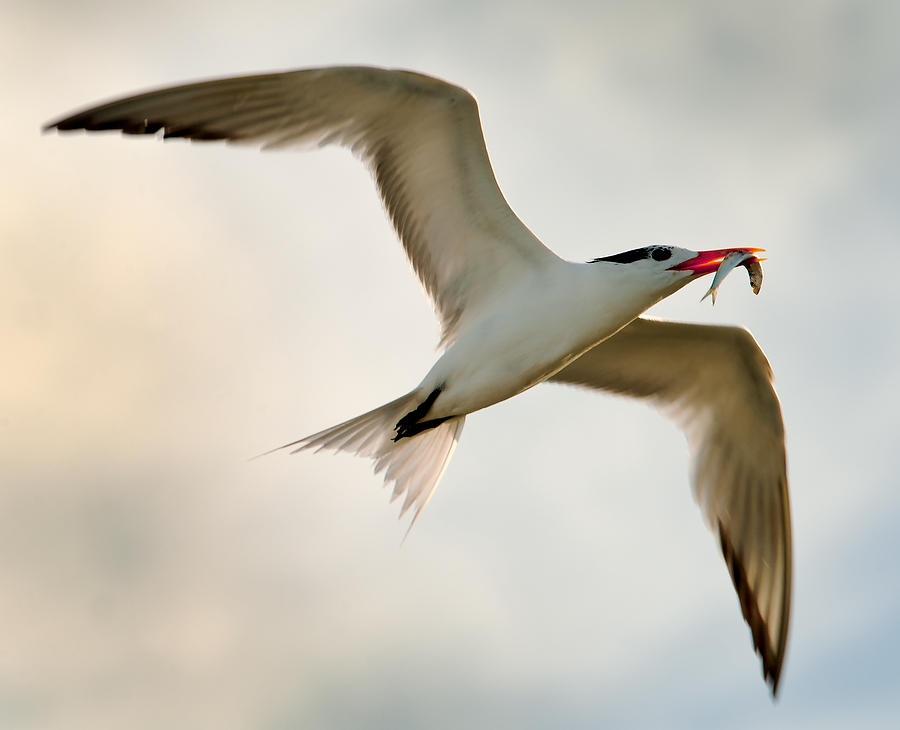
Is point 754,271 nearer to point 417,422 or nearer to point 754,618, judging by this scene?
point 417,422

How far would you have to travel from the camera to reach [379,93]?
702 cm

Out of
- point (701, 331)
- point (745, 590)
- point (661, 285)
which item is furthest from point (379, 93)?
point (745, 590)

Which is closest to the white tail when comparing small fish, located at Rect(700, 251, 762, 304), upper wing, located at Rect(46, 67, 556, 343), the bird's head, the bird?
the bird

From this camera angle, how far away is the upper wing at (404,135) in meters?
6.93

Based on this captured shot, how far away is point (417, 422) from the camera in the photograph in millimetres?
7469

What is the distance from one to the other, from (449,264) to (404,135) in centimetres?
91

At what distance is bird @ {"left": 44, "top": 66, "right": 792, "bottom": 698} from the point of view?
6984 millimetres

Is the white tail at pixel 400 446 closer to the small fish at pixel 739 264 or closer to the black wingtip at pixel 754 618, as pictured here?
the small fish at pixel 739 264

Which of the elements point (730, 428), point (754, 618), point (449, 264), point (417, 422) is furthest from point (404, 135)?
point (754, 618)

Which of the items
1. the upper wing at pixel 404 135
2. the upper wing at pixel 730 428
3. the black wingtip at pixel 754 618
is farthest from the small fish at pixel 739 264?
the black wingtip at pixel 754 618

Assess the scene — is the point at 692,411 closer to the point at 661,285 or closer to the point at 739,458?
the point at 739,458

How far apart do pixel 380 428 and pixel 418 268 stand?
1.09m

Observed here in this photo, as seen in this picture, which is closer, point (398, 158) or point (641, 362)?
point (398, 158)

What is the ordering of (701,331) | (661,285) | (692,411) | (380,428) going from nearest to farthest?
(661,285)
(380,428)
(701,331)
(692,411)
